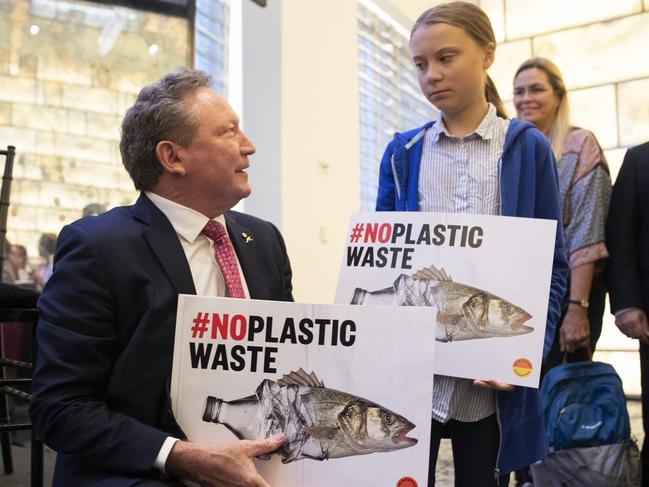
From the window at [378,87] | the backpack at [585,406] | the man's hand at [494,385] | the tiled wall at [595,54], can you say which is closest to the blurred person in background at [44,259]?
the window at [378,87]

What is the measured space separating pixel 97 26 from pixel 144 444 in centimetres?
418

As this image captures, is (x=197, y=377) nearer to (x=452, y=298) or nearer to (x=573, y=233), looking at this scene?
(x=452, y=298)

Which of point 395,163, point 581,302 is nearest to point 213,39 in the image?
point 581,302

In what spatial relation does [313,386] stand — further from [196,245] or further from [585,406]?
[585,406]

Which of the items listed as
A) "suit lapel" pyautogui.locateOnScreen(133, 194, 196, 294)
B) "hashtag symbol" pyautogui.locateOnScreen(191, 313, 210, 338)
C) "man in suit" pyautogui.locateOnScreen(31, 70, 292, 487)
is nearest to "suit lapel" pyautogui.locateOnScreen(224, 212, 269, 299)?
"man in suit" pyautogui.locateOnScreen(31, 70, 292, 487)

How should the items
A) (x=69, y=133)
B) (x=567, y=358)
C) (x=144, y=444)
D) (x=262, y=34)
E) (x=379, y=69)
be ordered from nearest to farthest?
1. (x=144, y=444)
2. (x=567, y=358)
3. (x=69, y=133)
4. (x=262, y=34)
5. (x=379, y=69)

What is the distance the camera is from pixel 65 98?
472cm

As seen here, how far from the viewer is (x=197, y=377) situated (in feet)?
4.23

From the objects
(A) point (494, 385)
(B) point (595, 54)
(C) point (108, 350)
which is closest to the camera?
(C) point (108, 350)

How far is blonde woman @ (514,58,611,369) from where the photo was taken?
2.77m

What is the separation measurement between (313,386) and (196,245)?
1.44ft

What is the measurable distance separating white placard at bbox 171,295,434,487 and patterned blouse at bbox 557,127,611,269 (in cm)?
172

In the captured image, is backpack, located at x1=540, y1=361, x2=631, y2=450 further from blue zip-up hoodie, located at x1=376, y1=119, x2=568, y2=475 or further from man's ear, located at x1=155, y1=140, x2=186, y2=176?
man's ear, located at x1=155, y1=140, x2=186, y2=176

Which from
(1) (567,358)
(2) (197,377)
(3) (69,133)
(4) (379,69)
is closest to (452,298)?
(2) (197,377)
